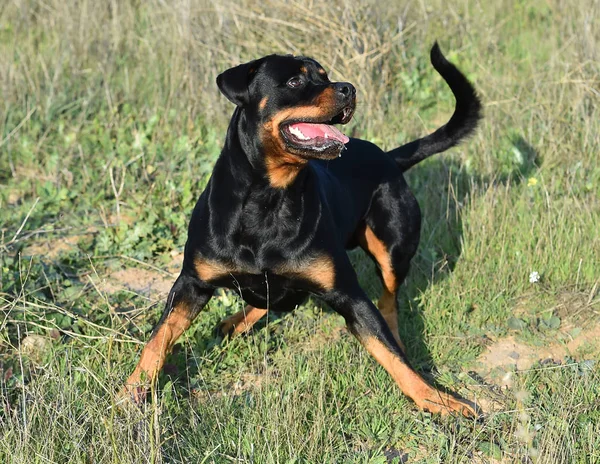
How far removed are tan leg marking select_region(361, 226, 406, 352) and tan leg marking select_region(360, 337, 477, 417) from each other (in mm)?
805

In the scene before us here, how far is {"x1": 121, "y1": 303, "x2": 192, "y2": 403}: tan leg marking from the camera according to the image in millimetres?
3877

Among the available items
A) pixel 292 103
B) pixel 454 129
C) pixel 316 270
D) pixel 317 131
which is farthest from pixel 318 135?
pixel 454 129

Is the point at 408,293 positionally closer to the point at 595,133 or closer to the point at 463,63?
the point at 595,133

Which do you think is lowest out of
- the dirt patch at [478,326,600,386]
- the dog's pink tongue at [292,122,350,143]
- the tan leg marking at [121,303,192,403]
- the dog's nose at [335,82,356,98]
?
the dirt patch at [478,326,600,386]

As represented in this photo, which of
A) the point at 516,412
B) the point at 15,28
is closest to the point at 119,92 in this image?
the point at 15,28

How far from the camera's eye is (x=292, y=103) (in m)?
3.87

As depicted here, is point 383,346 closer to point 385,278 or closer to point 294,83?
point 385,278

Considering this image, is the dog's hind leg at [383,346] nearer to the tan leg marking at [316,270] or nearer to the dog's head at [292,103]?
the tan leg marking at [316,270]

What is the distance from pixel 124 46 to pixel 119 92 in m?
0.75

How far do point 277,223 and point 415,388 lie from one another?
3.29 ft

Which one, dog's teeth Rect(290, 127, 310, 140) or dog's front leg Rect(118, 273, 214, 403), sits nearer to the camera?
dog's teeth Rect(290, 127, 310, 140)

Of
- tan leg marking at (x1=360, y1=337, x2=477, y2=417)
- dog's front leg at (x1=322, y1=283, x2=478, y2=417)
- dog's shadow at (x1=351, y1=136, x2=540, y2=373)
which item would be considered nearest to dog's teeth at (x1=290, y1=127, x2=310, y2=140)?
dog's front leg at (x1=322, y1=283, x2=478, y2=417)

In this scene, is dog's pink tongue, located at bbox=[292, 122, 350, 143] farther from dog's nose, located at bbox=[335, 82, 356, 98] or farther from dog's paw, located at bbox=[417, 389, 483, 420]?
dog's paw, located at bbox=[417, 389, 483, 420]

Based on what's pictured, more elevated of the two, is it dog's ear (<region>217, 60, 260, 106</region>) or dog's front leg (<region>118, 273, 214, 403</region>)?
dog's ear (<region>217, 60, 260, 106</region>)
